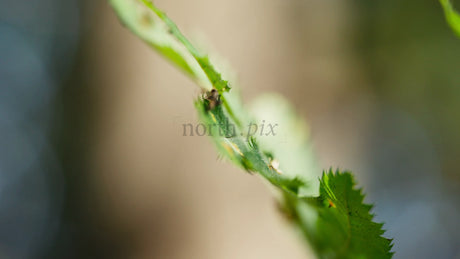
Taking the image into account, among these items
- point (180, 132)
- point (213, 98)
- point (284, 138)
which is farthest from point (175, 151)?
point (213, 98)

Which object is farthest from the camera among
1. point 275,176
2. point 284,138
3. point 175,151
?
point 175,151

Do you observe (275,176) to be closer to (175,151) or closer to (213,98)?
(213,98)

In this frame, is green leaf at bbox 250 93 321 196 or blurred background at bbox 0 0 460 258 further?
blurred background at bbox 0 0 460 258

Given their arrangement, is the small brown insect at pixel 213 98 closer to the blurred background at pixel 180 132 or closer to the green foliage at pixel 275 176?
the green foliage at pixel 275 176

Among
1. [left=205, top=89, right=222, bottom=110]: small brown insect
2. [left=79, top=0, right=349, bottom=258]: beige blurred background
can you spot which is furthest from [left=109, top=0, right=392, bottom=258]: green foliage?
[left=79, top=0, right=349, bottom=258]: beige blurred background

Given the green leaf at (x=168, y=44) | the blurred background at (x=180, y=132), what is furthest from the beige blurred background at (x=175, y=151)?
the green leaf at (x=168, y=44)

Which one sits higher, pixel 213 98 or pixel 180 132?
pixel 180 132

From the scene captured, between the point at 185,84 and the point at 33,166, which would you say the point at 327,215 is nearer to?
the point at 185,84

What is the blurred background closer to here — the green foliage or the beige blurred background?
the beige blurred background
